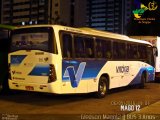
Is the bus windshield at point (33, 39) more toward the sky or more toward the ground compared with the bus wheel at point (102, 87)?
more toward the sky

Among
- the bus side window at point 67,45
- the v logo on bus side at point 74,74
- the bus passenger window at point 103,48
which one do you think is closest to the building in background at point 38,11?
the bus passenger window at point 103,48

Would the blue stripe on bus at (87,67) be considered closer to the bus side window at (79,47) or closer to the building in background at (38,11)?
the bus side window at (79,47)

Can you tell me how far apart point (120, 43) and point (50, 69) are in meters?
5.52

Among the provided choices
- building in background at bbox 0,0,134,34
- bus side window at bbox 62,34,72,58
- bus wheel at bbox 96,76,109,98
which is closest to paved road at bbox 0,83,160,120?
bus wheel at bbox 96,76,109,98

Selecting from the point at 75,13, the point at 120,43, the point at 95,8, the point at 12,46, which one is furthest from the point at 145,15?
the point at 95,8

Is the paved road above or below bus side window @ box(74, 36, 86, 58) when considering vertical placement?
below

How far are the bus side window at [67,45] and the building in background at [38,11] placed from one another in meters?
103

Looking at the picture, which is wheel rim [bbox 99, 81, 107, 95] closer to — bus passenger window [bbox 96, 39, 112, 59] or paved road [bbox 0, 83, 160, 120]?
paved road [bbox 0, 83, 160, 120]

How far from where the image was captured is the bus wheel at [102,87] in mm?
14953

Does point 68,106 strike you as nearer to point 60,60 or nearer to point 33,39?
point 60,60

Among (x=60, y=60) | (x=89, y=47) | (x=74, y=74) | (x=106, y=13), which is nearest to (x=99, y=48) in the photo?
(x=89, y=47)

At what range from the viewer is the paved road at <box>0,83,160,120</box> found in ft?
35.4

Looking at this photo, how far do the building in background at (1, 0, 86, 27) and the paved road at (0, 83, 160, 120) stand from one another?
10153 centimetres

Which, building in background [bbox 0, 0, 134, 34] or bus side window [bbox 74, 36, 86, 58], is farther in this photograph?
building in background [bbox 0, 0, 134, 34]
